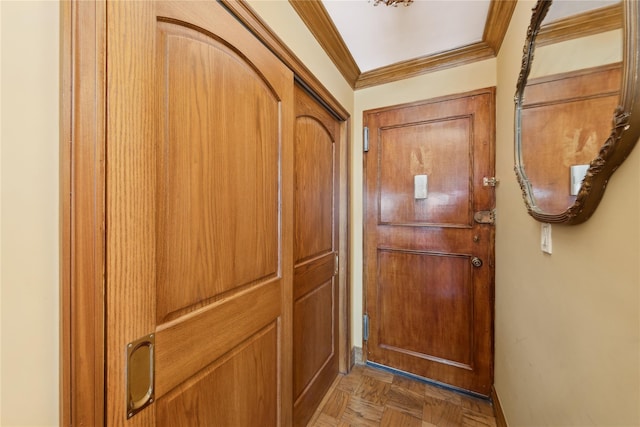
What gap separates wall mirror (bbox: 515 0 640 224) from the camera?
0.51 m

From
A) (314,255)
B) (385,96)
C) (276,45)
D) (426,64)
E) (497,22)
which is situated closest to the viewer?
(276,45)

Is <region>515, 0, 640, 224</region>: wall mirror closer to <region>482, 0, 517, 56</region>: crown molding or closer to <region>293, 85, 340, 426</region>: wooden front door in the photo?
<region>482, 0, 517, 56</region>: crown molding

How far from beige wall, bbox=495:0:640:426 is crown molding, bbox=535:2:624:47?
11.5 inches

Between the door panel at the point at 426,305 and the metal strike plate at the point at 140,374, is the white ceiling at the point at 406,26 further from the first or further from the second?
the metal strike plate at the point at 140,374

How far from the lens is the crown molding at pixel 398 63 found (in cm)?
132

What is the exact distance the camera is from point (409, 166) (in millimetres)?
1896

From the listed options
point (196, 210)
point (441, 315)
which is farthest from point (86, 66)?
point (441, 315)

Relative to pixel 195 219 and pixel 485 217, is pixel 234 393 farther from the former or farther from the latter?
pixel 485 217

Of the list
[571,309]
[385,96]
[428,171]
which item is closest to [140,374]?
[571,309]

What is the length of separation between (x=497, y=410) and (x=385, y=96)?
2.26 metres

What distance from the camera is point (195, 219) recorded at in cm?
75

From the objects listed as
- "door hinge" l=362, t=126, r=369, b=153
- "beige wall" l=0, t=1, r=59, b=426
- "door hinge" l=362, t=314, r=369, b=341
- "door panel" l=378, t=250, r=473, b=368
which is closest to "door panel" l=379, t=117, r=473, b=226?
"door hinge" l=362, t=126, r=369, b=153

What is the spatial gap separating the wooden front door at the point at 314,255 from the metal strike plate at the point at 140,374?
2.63 feet

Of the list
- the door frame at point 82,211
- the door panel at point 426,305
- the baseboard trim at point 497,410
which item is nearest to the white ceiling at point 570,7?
the door frame at point 82,211
